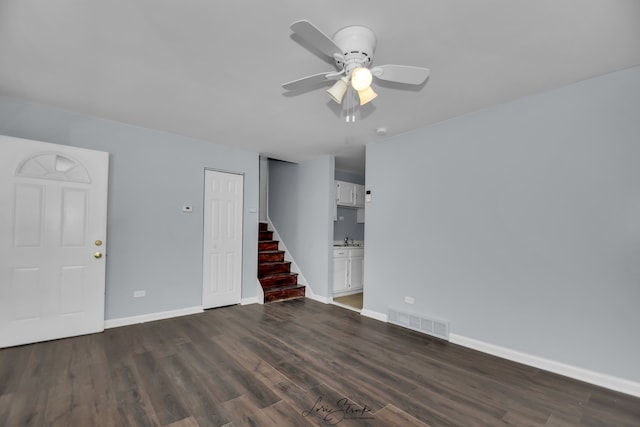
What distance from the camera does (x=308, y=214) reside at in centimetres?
557

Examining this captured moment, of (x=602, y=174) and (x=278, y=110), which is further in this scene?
(x=278, y=110)

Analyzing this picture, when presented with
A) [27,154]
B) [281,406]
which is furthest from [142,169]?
[281,406]

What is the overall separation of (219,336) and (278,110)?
8.95 feet

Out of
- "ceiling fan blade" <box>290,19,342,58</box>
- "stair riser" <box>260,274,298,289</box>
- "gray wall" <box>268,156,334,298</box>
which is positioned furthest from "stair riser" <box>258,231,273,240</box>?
"ceiling fan blade" <box>290,19,342,58</box>

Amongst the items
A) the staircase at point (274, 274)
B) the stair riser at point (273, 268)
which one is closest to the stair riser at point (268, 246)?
the staircase at point (274, 274)

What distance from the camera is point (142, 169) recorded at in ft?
13.1

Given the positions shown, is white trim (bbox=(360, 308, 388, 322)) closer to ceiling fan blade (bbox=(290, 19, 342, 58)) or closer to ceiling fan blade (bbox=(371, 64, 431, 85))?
ceiling fan blade (bbox=(371, 64, 431, 85))

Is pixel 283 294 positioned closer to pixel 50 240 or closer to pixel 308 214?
pixel 308 214

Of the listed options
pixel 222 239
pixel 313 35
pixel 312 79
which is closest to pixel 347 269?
pixel 222 239

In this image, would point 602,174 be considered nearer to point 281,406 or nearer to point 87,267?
point 281,406

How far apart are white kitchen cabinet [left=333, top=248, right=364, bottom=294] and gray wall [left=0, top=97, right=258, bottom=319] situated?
7.75 feet

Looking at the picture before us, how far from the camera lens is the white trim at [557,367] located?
2383 millimetres

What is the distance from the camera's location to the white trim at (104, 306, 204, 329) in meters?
3.69

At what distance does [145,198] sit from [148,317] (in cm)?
161
